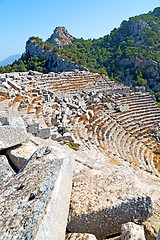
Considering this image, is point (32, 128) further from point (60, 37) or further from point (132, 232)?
point (60, 37)

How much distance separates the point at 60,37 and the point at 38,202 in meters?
69.7

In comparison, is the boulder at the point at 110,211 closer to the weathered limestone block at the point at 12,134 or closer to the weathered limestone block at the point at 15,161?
the weathered limestone block at the point at 15,161

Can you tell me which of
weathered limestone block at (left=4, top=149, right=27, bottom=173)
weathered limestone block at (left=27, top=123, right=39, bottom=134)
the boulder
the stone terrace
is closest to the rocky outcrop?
the stone terrace

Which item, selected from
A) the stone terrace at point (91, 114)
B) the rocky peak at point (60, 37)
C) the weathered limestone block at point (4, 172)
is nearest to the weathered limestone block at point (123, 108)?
the stone terrace at point (91, 114)

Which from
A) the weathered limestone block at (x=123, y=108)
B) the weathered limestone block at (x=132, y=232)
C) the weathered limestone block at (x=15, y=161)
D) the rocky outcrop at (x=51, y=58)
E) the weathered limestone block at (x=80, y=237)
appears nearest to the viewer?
the weathered limestone block at (x=132, y=232)

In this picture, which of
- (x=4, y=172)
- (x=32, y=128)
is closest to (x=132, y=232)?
(x=4, y=172)

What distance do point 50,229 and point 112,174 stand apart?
74.0 inches

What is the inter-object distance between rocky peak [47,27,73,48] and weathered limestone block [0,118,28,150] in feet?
195

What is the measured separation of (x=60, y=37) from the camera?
6381cm

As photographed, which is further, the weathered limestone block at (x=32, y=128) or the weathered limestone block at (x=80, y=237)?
the weathered limestone block at (x=32, y=128)

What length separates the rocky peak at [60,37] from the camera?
59388 mm

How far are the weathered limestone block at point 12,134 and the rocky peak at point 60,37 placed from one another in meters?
59.3

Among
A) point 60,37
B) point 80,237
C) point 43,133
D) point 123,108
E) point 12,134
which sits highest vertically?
point 60,37

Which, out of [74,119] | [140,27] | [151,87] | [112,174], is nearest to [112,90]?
[74,119]
